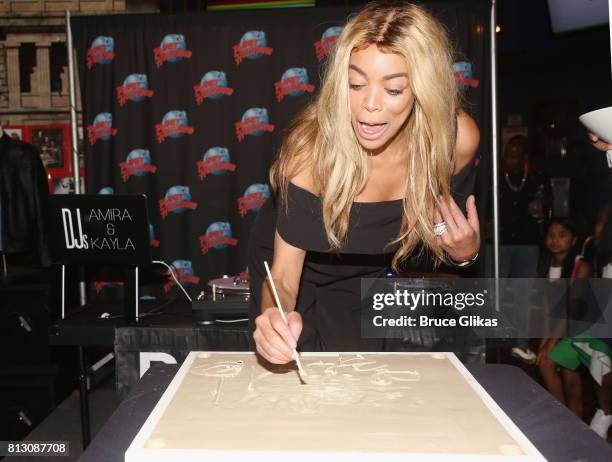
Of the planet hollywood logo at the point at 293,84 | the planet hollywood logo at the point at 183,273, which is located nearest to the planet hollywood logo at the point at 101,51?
the planet hollywood logo at the point at 293,84

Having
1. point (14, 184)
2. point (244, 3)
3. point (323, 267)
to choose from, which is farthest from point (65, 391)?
point (244, 3)

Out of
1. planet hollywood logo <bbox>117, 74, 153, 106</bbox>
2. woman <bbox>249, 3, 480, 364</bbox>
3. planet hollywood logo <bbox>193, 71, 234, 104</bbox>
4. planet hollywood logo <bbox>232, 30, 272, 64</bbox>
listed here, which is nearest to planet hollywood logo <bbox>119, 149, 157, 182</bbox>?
planet hollywood logo <bbox>117, 74, 153, 106</bbox>

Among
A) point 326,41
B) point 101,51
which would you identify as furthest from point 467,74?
point 101,51

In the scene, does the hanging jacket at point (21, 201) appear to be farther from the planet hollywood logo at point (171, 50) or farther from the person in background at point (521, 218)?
the person in background at point (521, 218)

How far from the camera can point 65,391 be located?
11.5 ft

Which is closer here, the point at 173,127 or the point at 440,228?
Result: the point at 440,228

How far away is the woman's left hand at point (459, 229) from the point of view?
146 centimetres

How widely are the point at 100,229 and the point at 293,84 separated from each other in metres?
1.56

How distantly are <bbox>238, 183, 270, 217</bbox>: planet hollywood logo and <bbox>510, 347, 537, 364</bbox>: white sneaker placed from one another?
1.70 metres

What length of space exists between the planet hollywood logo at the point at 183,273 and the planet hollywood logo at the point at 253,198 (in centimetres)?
48

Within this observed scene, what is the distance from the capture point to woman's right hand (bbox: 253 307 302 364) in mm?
1163

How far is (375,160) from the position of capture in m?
1.61

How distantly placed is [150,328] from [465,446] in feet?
6.36

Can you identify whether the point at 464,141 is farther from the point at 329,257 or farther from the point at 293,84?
the point at 293,84
